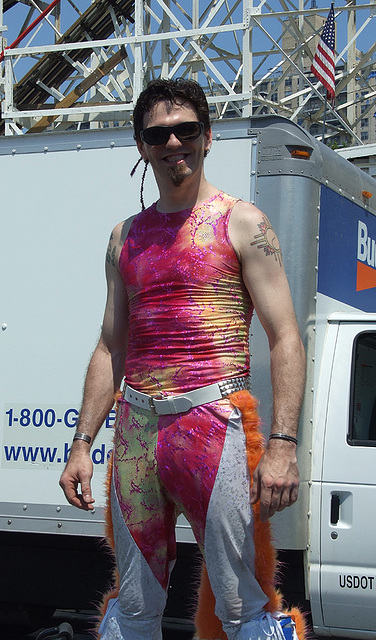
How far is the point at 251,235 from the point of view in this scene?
2.45 m

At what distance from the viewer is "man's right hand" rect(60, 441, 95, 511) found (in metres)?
2.52

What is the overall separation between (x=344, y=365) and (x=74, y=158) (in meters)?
1.71

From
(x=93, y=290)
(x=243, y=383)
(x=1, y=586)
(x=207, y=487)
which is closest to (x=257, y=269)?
(x=243, y=383)

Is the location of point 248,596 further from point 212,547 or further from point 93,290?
point 93,290

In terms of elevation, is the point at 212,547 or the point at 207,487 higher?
the point at 207,487

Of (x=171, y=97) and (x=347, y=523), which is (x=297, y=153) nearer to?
(x=171, y=97)

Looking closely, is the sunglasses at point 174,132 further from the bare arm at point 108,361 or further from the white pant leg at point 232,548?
the white pant leg at point 232,548

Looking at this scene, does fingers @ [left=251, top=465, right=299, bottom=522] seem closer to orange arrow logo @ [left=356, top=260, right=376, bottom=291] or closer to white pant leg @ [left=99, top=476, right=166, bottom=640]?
white pant leg @ [left=99, top=476, right=166, bottom=640]

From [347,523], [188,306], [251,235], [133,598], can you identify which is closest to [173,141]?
[251,235]

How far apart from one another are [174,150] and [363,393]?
6.93ft

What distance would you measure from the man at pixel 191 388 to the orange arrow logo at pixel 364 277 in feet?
6.82

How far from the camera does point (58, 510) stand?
3992mm

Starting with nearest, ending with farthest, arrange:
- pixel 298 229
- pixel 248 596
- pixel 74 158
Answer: pixel 248 596
pixel 298 229
pixel 74 158

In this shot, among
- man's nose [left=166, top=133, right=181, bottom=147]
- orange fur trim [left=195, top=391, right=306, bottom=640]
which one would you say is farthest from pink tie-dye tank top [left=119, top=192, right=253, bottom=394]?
man's nose [left=166, top=133, right=181, bottom=147]
